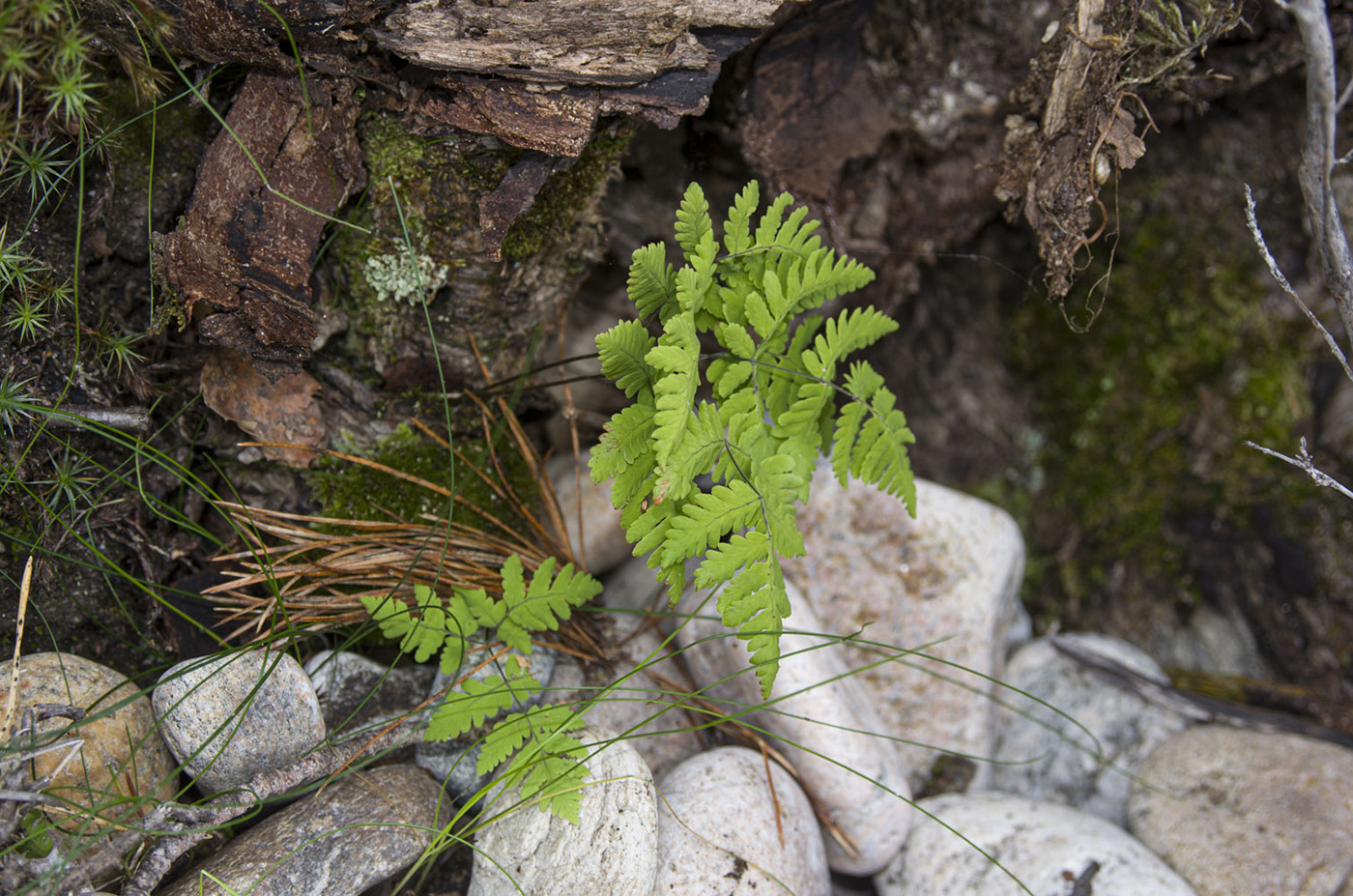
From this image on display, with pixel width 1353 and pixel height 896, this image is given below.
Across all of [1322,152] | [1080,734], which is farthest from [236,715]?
[1322,152]

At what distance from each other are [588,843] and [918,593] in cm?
186

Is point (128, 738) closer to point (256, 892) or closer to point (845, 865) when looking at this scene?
point (256, 892)

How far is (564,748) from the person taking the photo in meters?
2.46

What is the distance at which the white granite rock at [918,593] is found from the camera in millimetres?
3520

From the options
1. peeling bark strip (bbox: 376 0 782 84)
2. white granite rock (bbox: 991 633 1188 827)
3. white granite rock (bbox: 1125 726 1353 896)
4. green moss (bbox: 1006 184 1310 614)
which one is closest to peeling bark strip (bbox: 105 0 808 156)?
peeling bark strip (bbox: 376 0 782 84)

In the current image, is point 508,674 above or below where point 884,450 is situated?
below

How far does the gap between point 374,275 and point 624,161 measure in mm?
1105

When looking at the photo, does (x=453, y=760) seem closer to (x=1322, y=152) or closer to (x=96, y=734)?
(x=96, y=734)

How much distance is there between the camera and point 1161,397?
161 inches

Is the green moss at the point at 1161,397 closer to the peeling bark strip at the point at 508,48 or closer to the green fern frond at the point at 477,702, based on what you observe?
the peeling bark strip at the point at 508,48

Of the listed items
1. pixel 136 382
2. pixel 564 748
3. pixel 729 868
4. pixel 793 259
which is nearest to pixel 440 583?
pixel 564 748

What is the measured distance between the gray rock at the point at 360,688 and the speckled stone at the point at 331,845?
8.1 inches

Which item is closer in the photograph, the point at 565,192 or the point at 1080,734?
the point at 565,192

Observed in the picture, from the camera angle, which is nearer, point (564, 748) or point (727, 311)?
point (564, 748)
